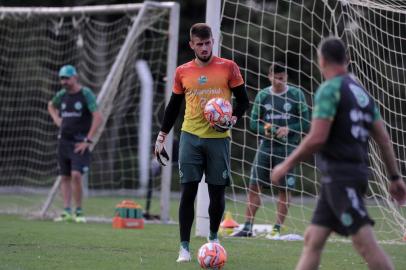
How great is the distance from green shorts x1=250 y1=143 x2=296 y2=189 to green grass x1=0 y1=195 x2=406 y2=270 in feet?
3.40

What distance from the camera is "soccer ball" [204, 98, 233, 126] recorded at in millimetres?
7207

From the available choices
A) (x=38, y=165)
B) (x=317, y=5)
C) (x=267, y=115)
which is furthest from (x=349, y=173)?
(x=38, y=165)

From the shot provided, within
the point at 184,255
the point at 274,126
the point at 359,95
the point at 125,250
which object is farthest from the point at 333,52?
the point at 274,126

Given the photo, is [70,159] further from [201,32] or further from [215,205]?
[201,32]

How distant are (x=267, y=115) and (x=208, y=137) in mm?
3291

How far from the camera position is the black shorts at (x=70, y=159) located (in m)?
12.3

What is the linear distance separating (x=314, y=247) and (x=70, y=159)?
7821 millimetres

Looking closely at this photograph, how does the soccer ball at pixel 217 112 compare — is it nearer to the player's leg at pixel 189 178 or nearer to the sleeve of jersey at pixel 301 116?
the player's leg at pixel 189 178

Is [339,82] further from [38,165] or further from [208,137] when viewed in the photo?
[38,165]

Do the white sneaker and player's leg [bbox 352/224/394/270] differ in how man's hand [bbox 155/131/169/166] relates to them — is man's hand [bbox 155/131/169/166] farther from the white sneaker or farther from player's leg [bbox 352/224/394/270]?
player's leg [bbox 352/224/394/270]

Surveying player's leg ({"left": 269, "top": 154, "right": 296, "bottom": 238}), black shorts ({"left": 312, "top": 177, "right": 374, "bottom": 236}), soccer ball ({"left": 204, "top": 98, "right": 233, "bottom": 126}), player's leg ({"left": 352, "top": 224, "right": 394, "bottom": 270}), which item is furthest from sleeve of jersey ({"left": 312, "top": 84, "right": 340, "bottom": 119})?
player's leg ({"left": 269, "top": 154, "right": 296, "bottom": 238})

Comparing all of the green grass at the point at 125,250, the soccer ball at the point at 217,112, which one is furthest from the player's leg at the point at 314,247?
the soccer ball at the point at 217,112

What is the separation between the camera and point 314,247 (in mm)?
5023

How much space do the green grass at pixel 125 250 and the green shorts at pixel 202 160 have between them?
736 millimetres
